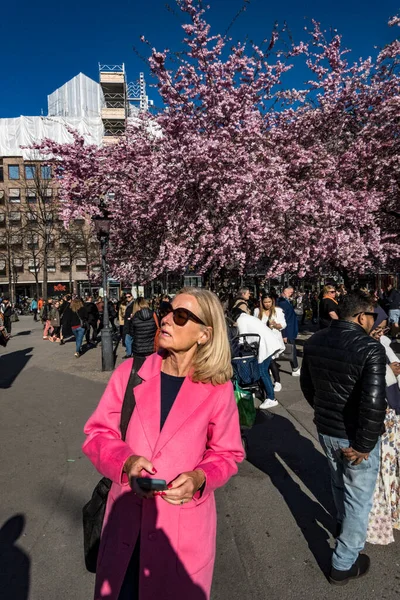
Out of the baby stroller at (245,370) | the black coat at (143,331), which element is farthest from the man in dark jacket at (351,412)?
the black coat at (143,331)

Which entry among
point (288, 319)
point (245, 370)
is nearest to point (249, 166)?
point (288, 319)

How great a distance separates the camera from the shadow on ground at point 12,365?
1005cm

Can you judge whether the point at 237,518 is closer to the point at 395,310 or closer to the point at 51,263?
the point at 395,310

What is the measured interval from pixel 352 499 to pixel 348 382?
30.6 inches

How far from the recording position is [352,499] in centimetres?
278

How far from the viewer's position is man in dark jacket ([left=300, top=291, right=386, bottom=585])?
261 cm

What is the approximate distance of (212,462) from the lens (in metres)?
1.78

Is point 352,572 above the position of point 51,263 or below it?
below

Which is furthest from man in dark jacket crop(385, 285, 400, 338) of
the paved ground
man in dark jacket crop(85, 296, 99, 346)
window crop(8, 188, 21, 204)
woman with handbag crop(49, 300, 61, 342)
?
window crop(8, 188, 21, 204)

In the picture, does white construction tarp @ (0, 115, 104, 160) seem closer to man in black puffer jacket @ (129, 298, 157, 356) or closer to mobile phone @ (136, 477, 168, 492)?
man in black puffer jacket @ (129, 298, 157, 356)

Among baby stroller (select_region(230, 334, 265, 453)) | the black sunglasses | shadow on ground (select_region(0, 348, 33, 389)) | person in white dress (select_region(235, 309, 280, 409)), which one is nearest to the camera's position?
the black sunglasses

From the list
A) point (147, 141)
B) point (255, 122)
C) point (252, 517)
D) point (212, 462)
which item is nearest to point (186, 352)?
point (212, 462)

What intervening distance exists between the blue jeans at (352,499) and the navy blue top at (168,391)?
Answer: 1432 millimetres

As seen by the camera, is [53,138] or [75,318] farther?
[53,138]
